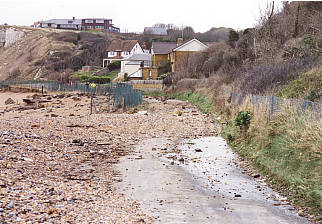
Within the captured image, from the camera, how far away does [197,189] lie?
937 cm

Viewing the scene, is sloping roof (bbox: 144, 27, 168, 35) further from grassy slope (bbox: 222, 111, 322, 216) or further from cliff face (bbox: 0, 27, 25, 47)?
grassy slope (bbox: 222, 111, 322, 216)

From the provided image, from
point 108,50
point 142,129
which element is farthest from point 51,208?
point 108,50

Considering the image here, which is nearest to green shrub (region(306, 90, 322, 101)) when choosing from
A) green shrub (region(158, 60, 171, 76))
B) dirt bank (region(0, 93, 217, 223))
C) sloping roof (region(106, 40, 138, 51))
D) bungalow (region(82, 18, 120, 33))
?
dirt bank (region(0, 93, 217, 223))

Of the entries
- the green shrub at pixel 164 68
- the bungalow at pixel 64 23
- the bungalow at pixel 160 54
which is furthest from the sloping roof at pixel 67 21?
the green shrub at pixel 164 68

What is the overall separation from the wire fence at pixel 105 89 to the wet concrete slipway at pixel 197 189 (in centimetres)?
1506

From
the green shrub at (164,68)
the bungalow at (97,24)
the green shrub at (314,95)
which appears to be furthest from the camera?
the bungalow at (97,24)

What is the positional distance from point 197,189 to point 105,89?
108 feet

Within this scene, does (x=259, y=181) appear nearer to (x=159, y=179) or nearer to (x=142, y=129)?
(x=159, y=179)

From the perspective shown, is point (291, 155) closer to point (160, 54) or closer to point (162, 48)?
point (160, 54)

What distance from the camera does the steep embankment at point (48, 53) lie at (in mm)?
84688

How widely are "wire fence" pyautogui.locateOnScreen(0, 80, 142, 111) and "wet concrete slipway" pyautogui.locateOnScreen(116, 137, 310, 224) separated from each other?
15.1 meters

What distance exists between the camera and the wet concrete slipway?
24.6ft

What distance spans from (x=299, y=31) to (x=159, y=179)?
22.8m

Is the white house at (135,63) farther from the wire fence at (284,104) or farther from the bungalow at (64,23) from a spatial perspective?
the bungalow at (64,23)
